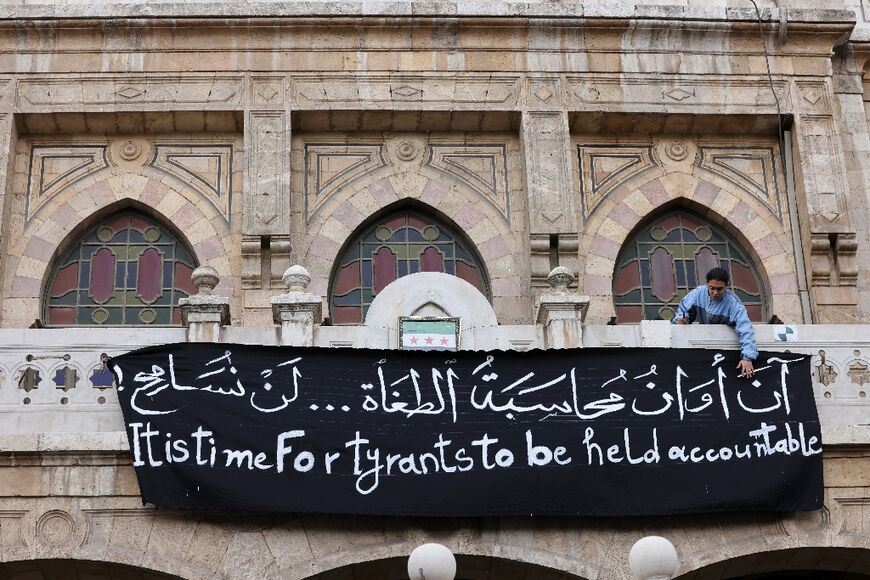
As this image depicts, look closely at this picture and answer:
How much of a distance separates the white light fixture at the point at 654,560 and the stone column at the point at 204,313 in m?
5.16

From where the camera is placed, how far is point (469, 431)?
14023 mm

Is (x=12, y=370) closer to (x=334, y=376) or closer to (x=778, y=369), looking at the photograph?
(x=334, y=376)

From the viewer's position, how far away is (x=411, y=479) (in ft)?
45.4

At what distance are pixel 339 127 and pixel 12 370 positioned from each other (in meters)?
6.27

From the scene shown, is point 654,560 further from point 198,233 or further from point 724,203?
point 198,233

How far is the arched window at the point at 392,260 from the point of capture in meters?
18.3

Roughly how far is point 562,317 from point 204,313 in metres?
3.47

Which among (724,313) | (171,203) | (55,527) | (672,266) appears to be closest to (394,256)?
(171,203)

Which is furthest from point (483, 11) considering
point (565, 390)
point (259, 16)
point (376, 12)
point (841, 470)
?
point (841, 470)

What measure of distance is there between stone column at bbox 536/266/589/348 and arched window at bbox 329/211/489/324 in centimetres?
352

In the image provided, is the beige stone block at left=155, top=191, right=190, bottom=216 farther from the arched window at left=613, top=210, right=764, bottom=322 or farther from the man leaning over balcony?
the man leaning over balcony

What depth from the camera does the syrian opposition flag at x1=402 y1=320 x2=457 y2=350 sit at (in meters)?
14.6

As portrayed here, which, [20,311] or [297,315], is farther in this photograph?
[20,311]

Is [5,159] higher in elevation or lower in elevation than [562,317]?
higher
